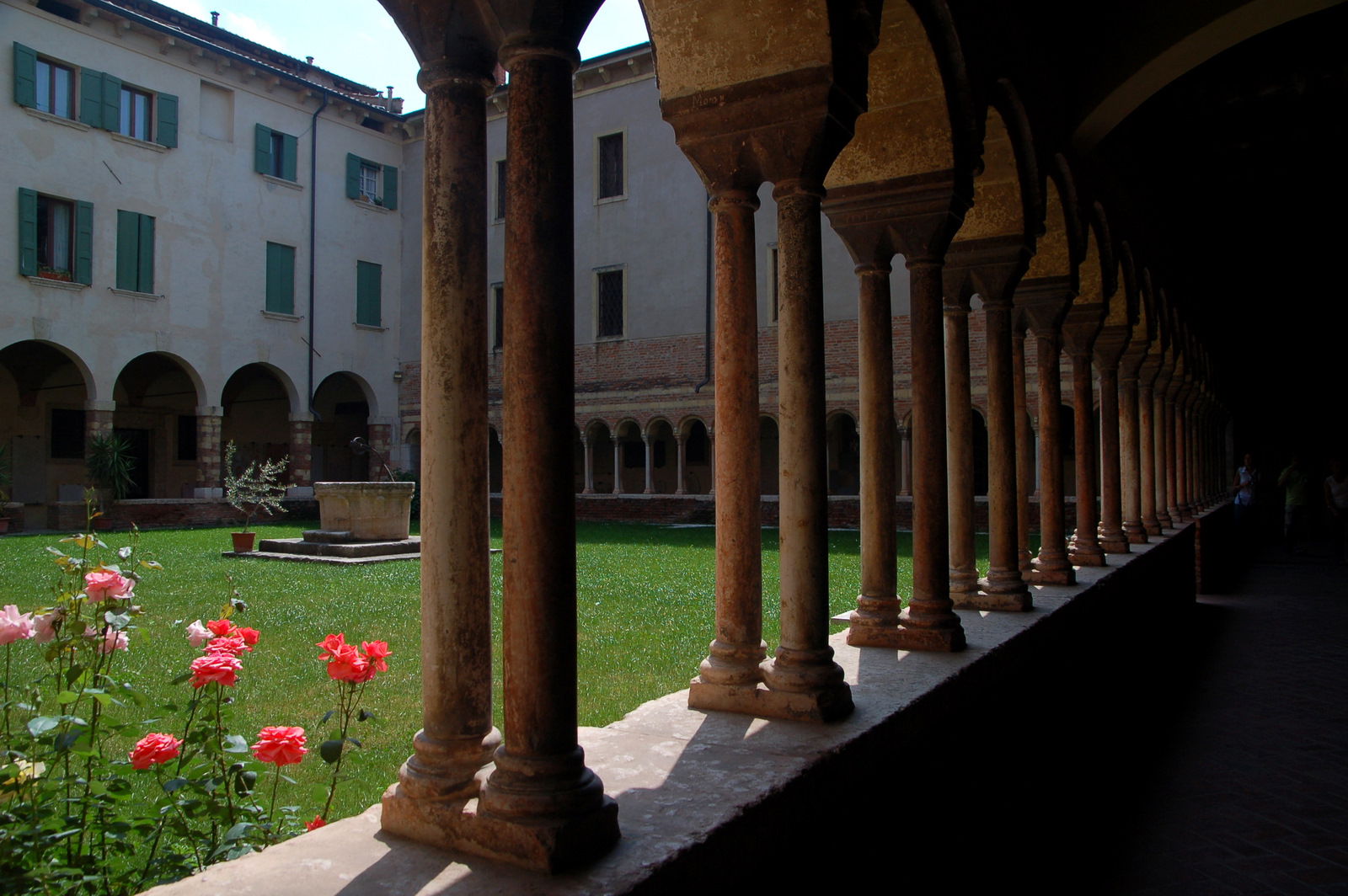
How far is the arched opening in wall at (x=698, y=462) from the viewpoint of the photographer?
23375 mm

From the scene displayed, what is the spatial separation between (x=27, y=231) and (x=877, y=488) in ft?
62.9

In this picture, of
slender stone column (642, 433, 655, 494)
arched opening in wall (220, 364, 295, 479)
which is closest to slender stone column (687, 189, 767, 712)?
slender stone column (642, 433, 655, 494)

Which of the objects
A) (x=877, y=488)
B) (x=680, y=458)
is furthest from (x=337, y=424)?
(x=877, y=488)

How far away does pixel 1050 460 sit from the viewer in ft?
22.0

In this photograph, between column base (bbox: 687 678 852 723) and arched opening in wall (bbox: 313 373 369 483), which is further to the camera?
arched opening in wall (bbox: 313 373 369 483)

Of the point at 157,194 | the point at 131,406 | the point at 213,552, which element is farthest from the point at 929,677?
the point at 131,406

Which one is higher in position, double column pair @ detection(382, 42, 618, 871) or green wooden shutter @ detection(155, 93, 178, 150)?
green wooden shutter @ detection(155, 93, 178, 150)

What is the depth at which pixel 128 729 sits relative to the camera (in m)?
2.34

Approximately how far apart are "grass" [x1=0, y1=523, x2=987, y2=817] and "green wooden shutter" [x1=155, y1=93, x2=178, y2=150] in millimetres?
9179

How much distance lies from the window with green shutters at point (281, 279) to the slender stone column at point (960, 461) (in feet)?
65.9

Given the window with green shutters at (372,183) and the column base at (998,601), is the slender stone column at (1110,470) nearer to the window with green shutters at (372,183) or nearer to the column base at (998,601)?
the column base at (998,601)

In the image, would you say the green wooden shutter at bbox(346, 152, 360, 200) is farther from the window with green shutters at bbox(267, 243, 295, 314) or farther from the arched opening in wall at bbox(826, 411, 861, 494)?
the arched opening in wall at bbox(826, 411, 861, 494)

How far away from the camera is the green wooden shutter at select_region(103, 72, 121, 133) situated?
61.9ft

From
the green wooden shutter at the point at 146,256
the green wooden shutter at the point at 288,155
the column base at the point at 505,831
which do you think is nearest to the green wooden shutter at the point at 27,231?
the green wooden shutter at the point at 146,256
